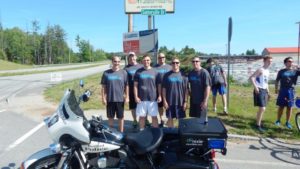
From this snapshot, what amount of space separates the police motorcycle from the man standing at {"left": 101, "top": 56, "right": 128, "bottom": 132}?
2.25 metres

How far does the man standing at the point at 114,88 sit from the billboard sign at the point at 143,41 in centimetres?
414

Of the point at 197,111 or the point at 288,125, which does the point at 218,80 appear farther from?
the point at 197,111

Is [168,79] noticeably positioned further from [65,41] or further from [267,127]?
[65,41]

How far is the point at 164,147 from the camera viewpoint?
3.83 metres

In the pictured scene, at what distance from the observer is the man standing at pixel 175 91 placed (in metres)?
5.86

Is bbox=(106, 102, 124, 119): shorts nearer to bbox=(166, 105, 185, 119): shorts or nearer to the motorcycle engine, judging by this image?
bbox=(166, 105, 185, 119): shorts

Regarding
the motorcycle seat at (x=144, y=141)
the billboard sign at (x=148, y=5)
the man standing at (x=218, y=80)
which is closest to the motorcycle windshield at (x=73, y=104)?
the motorcycle seat at (x=144, y=141)

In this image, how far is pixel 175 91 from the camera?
5883 mm

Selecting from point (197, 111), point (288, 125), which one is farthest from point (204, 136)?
point (288, 125)

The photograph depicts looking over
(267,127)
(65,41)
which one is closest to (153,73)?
(267,127)

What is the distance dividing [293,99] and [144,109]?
3.78m

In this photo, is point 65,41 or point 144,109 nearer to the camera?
point 144,109

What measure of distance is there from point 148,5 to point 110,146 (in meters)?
8.53

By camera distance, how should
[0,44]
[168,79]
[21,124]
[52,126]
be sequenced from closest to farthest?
1. [52,126]
2. [168,79]
3. [21,124]
4. [0,44]
